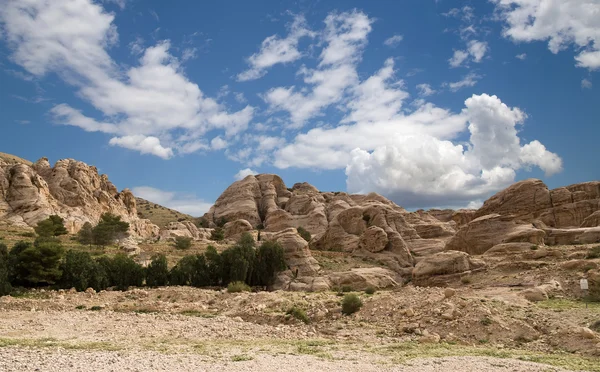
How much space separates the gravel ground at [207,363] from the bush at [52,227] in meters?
44.5

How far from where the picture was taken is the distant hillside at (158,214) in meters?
104

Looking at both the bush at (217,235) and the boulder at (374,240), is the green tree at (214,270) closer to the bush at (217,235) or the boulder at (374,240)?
the boulder at (374,240)

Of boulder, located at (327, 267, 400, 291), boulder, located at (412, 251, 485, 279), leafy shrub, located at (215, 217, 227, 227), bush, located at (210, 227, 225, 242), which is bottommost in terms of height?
boulder, located at (327, 267, 400, 291)

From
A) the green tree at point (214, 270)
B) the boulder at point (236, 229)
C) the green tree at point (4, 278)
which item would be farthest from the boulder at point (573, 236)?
the green tree at point (4, 278)

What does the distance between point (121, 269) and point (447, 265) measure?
28.2 m

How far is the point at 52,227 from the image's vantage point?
55.5m

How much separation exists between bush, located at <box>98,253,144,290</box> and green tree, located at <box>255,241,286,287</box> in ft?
36.0

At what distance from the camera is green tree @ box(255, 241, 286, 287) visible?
43688 millimetres

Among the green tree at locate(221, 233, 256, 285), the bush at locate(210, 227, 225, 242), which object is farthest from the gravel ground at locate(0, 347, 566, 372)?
the bush at locate(210, 227, 225, 242)

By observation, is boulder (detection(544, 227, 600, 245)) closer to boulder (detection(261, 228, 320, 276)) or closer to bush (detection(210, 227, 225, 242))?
boulder (detection(261, 228, 320, 276))

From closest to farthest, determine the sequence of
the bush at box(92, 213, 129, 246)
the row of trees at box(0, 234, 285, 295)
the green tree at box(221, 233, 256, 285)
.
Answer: the row of trees at box(0, 234, 285, 295) → the green tree at box(221, 233, 256, 285) → the bush at box(92, 213, 129, 246)

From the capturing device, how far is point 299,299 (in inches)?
→ 1126

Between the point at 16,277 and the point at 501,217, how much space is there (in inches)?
1907

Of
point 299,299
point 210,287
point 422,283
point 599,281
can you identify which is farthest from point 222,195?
point 599,281
